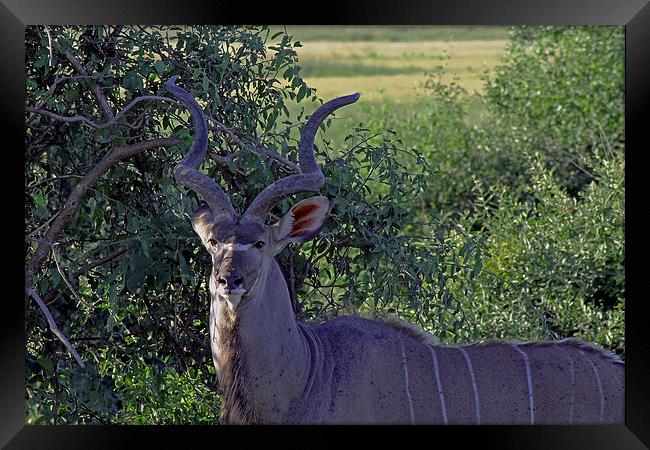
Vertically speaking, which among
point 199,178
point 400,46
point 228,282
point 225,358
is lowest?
point 225,358

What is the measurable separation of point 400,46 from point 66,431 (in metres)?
13.7

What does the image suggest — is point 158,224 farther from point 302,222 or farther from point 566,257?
point 566,257

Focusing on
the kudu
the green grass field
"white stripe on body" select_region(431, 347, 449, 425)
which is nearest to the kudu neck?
the kudu

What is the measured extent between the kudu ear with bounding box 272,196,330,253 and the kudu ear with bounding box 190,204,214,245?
→ 0.63 ft

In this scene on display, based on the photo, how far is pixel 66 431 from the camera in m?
3.64

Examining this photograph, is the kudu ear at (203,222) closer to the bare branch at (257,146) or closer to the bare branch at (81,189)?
the bare branch at (257,146)

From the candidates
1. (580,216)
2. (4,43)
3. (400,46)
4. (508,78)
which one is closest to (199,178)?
(4,43)

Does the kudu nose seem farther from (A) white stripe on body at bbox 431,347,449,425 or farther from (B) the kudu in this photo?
(A) white stripe on body at bbox 431,347,449,425

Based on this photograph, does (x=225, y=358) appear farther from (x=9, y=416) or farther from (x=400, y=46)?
(x=400, y=46)

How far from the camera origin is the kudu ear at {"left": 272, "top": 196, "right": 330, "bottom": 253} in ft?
12.2
